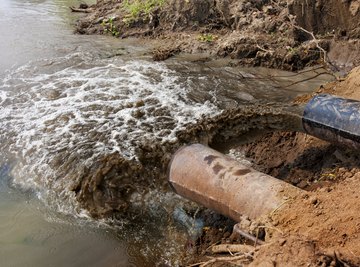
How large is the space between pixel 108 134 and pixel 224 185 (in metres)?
2.81

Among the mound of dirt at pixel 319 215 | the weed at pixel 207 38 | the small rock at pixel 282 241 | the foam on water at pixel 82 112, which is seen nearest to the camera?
the mound of dirt at pixel 319 215

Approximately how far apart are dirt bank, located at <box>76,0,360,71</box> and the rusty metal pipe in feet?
14.6

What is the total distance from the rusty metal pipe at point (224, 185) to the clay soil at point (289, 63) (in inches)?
7.0

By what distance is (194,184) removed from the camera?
3512mm

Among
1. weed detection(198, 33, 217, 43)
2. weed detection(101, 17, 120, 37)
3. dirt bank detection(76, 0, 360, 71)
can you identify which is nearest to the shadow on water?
dirt bank detection(76, 0, 360, 71)

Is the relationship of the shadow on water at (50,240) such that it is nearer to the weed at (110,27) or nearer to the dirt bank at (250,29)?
the dirt bank at (250,29)

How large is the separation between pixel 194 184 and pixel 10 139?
11.2ft

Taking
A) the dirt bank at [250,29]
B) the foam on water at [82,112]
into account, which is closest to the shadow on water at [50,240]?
the foam on water at [82,112]

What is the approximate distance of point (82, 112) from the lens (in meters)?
6.33

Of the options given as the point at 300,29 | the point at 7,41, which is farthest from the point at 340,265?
the point at 7,41

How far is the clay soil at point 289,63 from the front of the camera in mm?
2426

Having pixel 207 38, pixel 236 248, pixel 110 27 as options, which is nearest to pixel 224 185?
pixel 236 248

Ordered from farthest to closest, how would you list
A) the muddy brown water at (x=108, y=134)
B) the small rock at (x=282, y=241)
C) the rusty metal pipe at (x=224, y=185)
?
the muddy brown water at (x=108, y=134)
the rusty metal pipe at (x=224, y=185)
the small rock at (x=282, y=241)

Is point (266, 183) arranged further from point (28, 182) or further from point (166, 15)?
point (166, 15)
